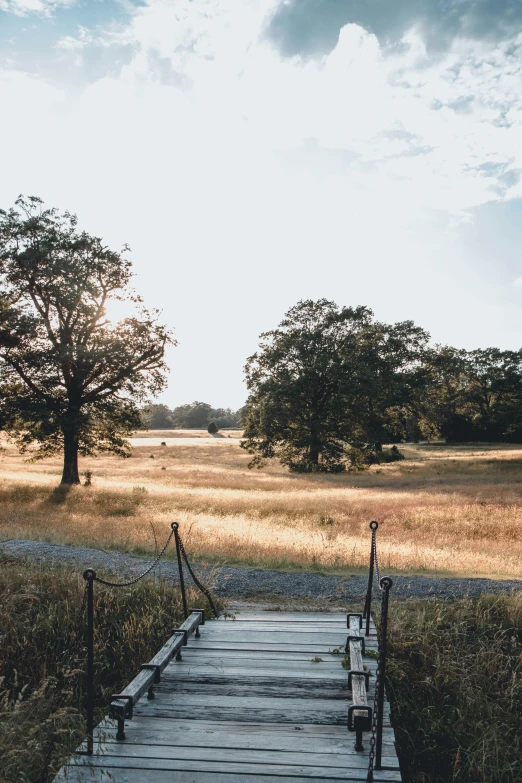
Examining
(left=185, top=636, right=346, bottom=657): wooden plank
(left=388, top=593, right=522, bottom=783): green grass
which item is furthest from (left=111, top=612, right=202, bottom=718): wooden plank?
(left=388, top=593, right=522, bottom=783): green grass

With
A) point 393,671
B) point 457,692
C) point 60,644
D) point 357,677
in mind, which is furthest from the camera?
point 60,644

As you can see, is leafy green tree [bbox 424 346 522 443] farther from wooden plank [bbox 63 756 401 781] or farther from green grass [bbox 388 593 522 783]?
wooden plank [bbox 63 756 401 781]

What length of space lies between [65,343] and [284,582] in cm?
2192

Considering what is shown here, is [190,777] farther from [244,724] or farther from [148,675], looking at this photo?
[148,675]

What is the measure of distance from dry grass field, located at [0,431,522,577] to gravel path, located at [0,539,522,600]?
3.64 ft

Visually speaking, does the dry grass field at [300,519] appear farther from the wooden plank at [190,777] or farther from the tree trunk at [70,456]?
the wooden plank at [190,777]

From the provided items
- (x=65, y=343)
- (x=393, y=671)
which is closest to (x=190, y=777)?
(x=393, y=671)

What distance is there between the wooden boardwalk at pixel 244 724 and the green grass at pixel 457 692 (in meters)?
0.72

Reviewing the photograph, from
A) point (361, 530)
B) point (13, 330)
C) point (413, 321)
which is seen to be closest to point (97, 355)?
point (13, 330)

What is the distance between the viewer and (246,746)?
15.3 ft

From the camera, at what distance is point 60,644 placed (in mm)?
8023

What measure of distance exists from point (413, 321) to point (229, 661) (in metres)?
54.3

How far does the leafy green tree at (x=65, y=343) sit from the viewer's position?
28.7 m

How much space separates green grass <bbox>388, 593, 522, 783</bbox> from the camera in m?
5.84
